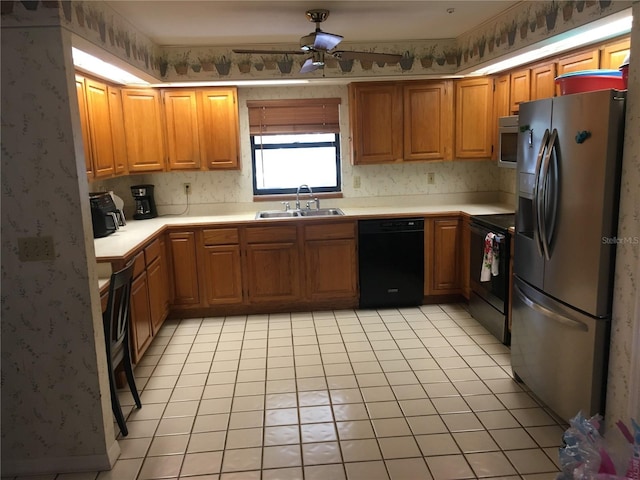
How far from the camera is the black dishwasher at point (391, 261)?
4746mm

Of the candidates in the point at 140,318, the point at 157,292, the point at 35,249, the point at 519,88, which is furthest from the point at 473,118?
the point at 35,249

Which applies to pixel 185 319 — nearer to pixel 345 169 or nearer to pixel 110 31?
pixel 345 169

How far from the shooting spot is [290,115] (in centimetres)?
508

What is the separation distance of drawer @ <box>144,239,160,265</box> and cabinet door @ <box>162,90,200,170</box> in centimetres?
88

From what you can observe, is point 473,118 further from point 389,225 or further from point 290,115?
point 290,115

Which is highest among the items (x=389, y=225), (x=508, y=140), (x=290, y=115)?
(x=290, y=115)

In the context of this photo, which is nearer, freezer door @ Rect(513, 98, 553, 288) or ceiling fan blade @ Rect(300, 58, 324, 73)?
freezer door @ Rect(513, 98, 553, 288)

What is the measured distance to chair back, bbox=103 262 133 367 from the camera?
8.83ft

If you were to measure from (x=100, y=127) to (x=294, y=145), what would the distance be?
1.94m

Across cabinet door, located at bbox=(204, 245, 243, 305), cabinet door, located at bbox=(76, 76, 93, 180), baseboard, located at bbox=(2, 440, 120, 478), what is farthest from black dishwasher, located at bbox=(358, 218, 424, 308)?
baseboard, located at bbox=(2, 440, 120, 478)

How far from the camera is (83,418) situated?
2531 millimetres

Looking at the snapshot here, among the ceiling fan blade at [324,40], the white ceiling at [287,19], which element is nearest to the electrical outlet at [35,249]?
the white ceiling at [287,19]

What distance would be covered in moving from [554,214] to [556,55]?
1578mm

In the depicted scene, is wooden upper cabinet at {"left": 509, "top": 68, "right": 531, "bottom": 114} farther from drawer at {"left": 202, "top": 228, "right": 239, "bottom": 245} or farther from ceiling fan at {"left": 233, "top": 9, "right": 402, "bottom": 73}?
drawer at {"left": 202, "top": 228, "right": 239, "bottom": 245}
